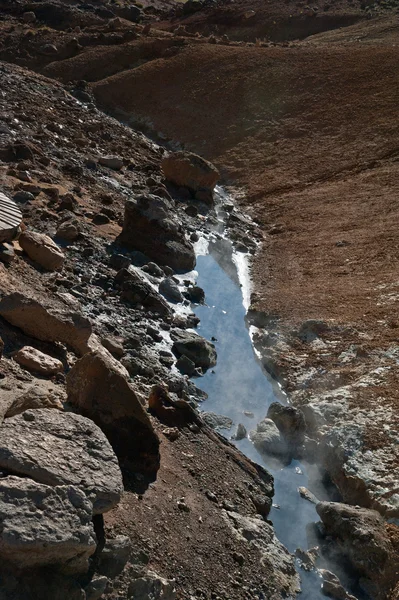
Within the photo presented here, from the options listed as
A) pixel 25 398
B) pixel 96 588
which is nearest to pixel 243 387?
pixel 25 398

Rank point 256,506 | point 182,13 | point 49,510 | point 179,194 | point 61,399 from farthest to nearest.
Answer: point 182,13 < point 179,194 < point 256,506 < point 61,399 < point 49,510

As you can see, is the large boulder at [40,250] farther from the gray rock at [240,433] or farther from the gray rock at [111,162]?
the gray rock at [111,162]

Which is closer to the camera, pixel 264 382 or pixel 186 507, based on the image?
pixel 186 507

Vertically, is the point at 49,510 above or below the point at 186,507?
below

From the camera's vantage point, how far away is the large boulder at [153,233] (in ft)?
44.3

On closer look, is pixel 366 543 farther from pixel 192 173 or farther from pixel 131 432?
pixel 192 173

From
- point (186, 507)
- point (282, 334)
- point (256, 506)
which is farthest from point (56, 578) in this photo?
point (282, 334)

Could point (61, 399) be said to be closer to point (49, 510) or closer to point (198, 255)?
point (49, 510)

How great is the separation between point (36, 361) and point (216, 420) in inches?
114

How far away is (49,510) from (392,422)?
5.88 meters

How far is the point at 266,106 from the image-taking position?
75.8 ft

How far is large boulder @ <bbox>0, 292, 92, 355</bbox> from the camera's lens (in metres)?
8.19

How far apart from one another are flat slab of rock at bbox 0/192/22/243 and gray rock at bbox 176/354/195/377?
2715mm

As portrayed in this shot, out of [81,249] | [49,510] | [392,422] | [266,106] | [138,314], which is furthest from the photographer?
[266,106]
